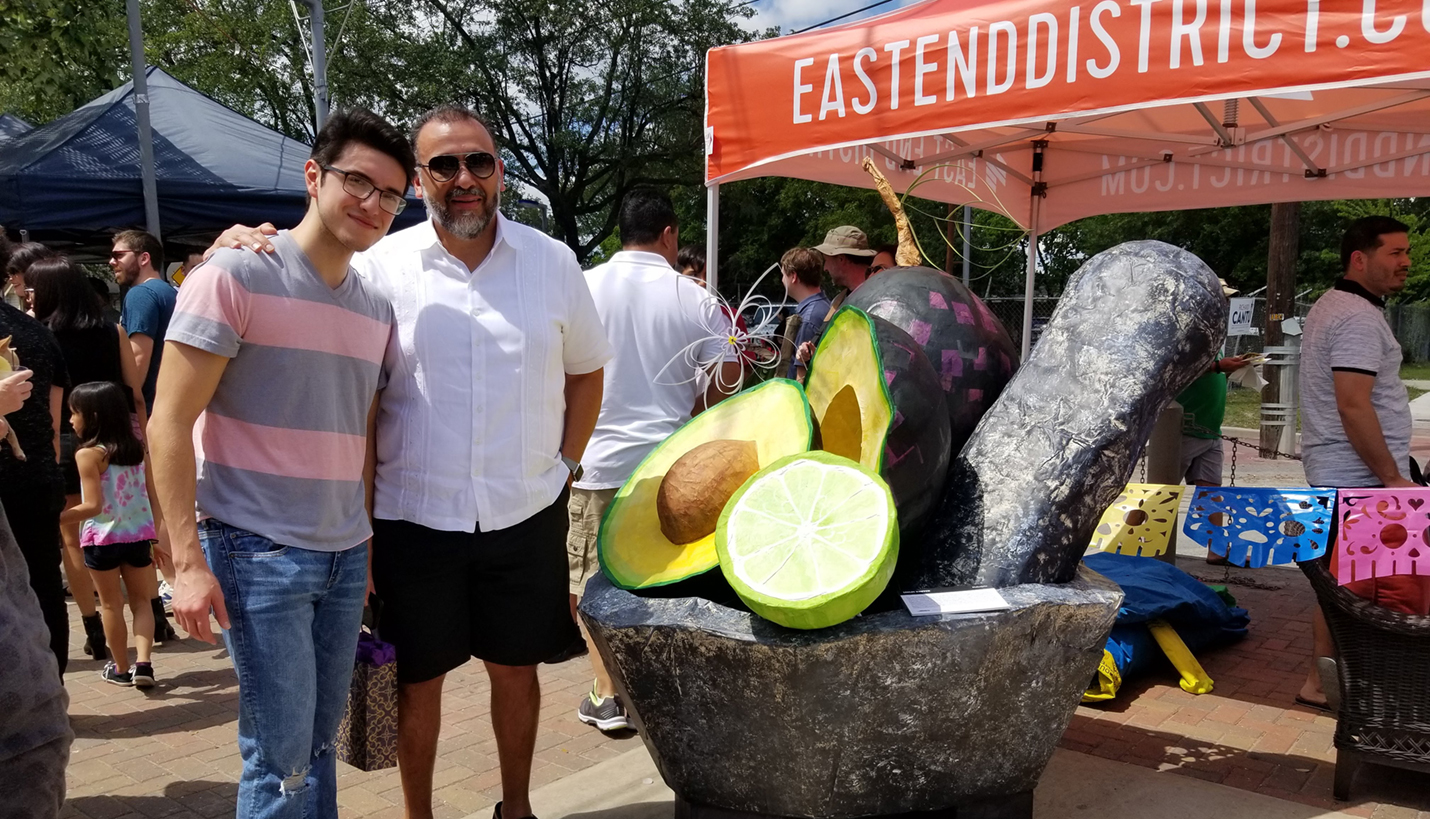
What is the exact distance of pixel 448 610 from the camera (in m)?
2.61

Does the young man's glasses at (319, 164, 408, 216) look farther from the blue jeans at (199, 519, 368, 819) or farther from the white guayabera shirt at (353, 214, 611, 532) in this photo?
the blue jeans at (199, 519, 368, 819)

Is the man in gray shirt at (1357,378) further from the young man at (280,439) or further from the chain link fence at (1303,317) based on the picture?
the chain link fence at (1303,317)

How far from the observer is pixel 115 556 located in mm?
4371

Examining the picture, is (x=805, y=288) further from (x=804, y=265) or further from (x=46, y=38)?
(x=46, y=38)

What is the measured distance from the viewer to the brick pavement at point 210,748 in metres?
3.18

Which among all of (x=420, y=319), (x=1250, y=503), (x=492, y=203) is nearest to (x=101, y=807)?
(x=420, y=319)

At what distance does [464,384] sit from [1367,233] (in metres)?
3.29

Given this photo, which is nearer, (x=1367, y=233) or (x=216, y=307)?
(x=216, y=307)

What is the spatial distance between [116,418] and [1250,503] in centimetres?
452


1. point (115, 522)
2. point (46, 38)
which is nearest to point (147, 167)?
point (115, 522)

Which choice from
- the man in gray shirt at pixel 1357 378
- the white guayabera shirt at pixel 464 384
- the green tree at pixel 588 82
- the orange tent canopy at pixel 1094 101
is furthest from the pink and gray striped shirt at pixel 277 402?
the green tree at pixel 588 82

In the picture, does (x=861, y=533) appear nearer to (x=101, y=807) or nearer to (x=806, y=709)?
(x=806, y=709)

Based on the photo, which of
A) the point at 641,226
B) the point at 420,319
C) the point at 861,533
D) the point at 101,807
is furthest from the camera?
the point at 641,226

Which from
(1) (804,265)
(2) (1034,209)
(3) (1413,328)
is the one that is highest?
(2) (1034,209)
